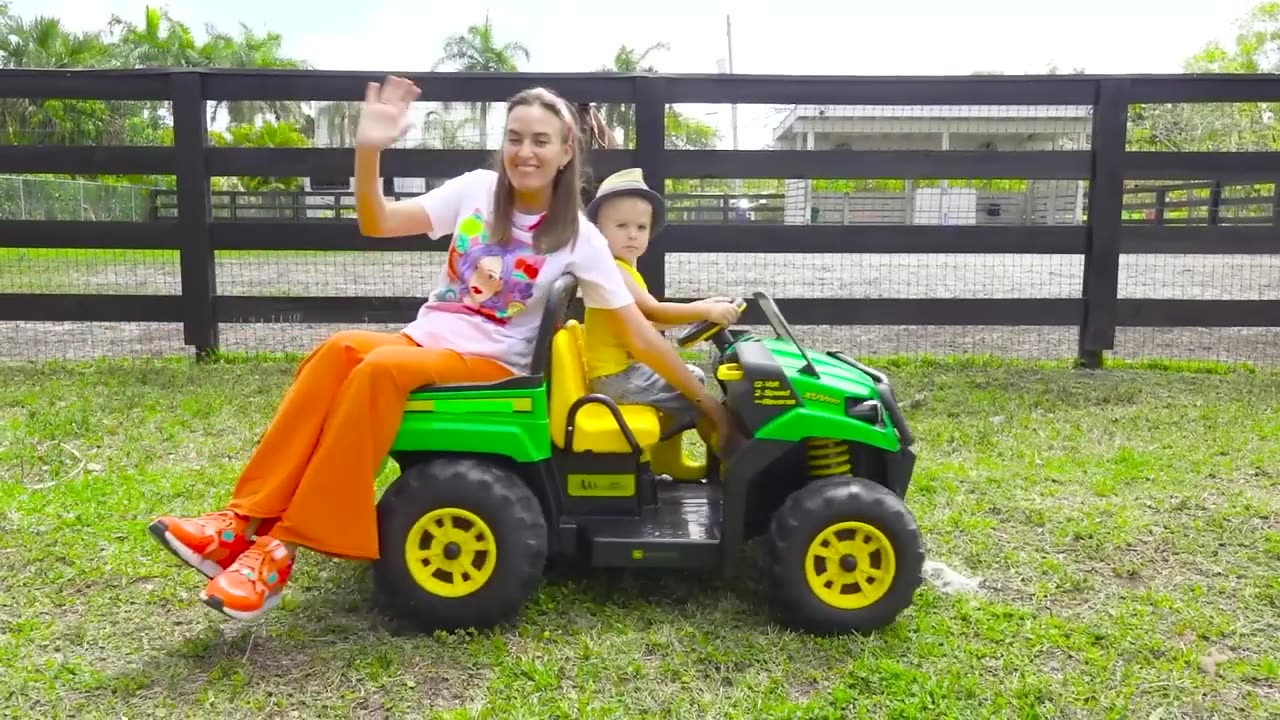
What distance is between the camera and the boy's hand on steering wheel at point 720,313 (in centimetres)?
283

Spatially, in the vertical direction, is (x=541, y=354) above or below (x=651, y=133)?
below

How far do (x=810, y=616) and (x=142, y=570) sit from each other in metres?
1.92

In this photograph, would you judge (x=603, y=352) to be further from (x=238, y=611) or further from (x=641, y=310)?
(x=238, y=611)

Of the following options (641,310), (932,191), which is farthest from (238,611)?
(932,191)

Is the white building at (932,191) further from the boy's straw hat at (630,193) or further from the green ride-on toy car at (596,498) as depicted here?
the green ride-on toy car at (596,498)

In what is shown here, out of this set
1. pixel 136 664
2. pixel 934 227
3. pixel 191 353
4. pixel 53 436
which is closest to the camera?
pixel 136 664

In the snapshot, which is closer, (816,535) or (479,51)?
(816,535)

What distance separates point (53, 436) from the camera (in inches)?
177

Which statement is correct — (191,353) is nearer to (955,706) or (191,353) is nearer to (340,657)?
(340,657)

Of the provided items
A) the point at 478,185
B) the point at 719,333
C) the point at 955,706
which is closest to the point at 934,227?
the point at 719,333

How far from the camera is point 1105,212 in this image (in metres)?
6.21

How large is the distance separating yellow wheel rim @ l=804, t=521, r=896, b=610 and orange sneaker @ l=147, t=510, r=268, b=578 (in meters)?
1.40

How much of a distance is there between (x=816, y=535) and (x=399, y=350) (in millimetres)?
1137

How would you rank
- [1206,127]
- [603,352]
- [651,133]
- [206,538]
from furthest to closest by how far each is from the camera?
[1206,127] < [651,133] < [603,352] < [206,538]
